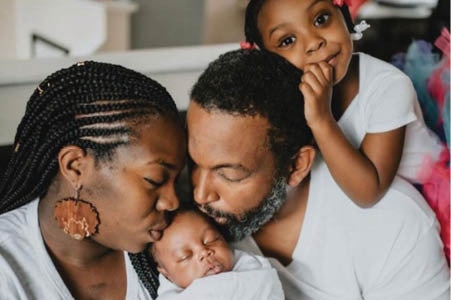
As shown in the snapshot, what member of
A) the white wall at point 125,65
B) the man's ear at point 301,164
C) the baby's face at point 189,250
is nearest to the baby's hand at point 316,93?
the man's ear at point 301,164

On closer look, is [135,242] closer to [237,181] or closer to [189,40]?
[237,181]

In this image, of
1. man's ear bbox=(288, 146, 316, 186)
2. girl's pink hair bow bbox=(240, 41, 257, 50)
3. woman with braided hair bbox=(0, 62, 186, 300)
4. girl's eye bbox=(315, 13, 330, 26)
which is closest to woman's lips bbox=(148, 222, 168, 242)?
woman with braided hair bbox=(0, 62, 186, 300)

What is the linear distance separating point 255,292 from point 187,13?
3.22 meters

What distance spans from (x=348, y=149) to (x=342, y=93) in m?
0.23

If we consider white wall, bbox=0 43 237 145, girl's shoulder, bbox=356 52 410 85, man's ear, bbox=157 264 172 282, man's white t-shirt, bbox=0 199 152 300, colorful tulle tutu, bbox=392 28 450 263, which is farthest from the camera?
white wall, bbox=0 43 237 145

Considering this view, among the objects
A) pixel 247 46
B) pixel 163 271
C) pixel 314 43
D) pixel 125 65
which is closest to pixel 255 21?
pixel 247 46

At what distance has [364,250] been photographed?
4.98 ft

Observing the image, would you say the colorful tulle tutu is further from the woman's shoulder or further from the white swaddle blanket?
the woman's shoulder

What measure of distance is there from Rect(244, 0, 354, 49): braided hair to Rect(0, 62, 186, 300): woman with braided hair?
0.41 m

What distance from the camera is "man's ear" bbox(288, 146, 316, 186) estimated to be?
146cm

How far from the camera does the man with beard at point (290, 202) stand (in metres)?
1.33

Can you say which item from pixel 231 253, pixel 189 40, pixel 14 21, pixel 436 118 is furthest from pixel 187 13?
pixel 231 253

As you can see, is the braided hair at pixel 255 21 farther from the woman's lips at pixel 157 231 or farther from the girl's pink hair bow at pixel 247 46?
the woman's lips at pixel 157 231

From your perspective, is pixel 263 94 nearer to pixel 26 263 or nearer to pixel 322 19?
pixel 322 19
